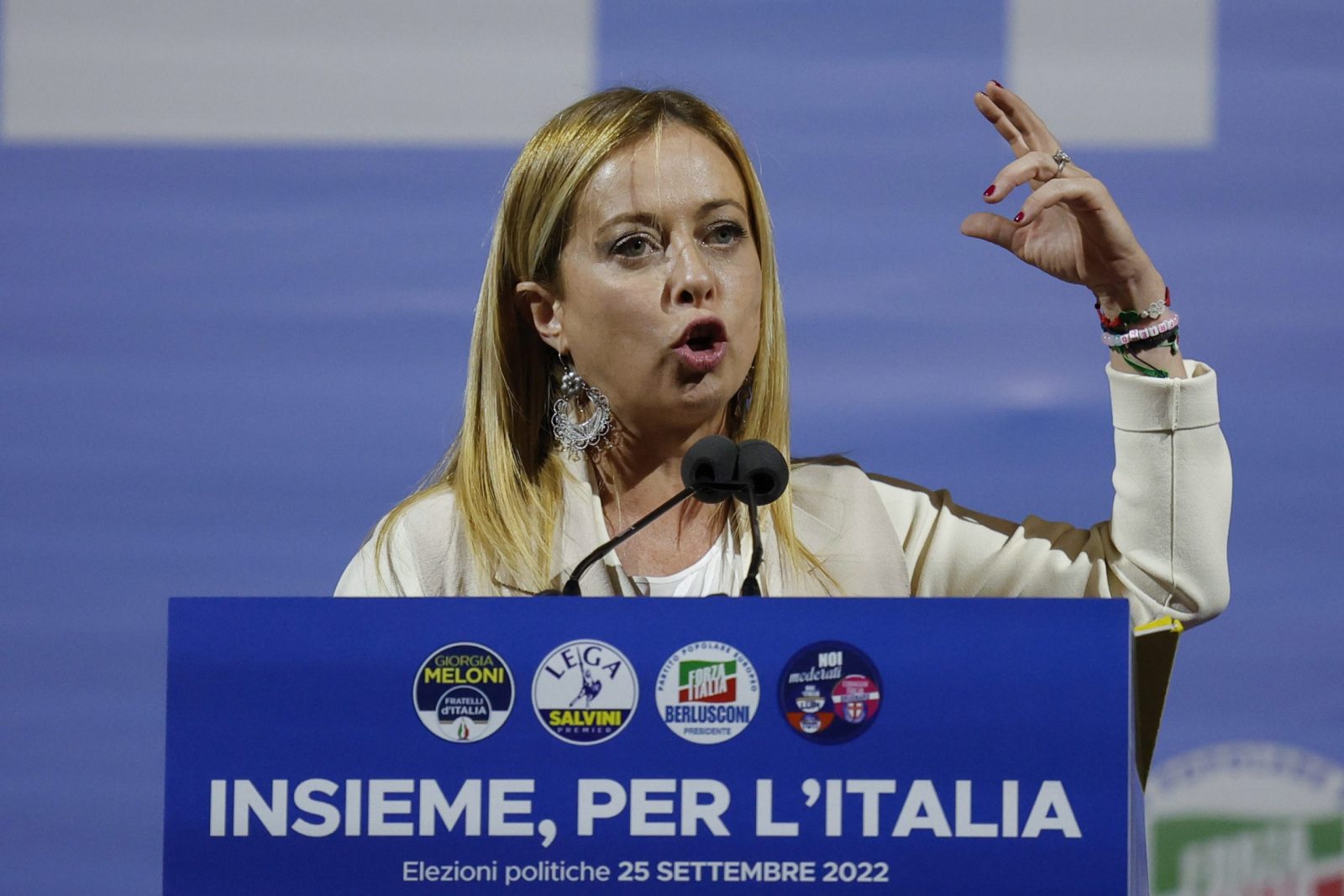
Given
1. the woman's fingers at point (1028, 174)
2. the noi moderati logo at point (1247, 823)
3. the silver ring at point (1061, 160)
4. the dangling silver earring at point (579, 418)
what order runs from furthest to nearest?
the noi moderati logo at point (1247, 823), the dangling silver earring at point (579, 418), the silver ring at point (1061, 160), the woman's fingers at point (1028, 174)

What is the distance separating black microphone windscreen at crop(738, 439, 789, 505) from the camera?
4.47 ft

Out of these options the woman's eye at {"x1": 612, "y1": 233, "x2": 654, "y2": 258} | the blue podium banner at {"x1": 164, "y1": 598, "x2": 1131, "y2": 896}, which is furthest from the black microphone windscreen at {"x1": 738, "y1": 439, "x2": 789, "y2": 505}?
the woman's eye at {"x1": 612, "y1": 233, "x2": 654, "y2": 258}

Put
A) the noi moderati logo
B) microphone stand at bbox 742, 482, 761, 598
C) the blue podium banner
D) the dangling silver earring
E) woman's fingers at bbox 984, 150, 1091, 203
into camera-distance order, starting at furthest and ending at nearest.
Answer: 1. the noi moderati logo
2. the dangling silver earring
3. woman's fingers at bbox 984, 150, 1091, 203
4. microphone stand at bbox 742, 482, 761, 598
5. the blue podium banner

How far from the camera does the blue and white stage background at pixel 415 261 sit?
2.48 m

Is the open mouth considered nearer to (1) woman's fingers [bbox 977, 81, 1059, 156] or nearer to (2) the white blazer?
(2) the white blazer

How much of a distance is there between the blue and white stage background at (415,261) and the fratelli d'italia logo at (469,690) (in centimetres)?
135

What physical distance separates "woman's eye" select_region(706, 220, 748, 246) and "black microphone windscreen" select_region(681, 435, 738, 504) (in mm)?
536

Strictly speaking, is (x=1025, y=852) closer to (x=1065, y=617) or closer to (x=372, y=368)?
(x=1065, y=617)

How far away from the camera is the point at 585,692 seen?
48.2 inches

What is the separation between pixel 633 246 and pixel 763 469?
22.3 inches

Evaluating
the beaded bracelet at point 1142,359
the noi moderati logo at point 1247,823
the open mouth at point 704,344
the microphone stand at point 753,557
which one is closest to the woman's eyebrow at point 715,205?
the open mouth at point 704,344

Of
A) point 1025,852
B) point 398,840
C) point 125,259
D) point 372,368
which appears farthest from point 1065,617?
point 125,259

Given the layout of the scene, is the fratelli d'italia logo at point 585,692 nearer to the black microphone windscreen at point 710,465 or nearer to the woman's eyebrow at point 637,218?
the black microphone windscreen at point 710,465

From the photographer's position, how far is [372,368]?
103 inches
